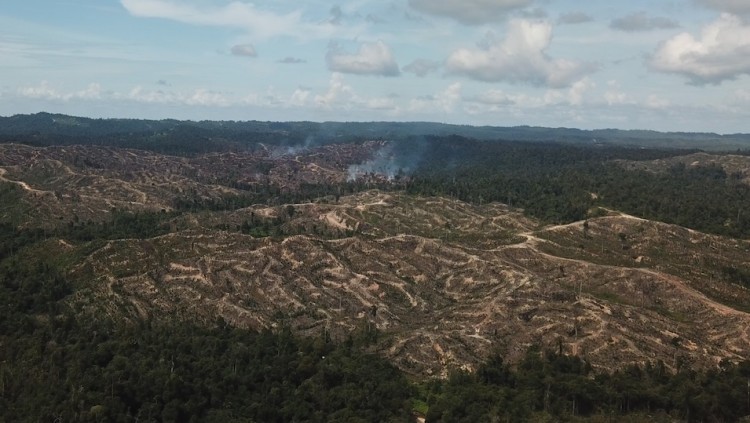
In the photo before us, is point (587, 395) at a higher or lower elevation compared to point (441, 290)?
higher

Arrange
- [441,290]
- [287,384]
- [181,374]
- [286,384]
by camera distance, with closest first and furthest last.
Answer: [181,374] → [286,384] → [287,384] → [441,290]

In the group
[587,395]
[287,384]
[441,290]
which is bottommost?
[287,384]

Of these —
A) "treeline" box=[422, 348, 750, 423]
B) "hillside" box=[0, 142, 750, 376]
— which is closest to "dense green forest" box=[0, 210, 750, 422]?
"treeline" box=[422, 348, 750, 423]

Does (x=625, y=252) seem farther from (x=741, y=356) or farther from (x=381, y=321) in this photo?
(x=381, y=321)

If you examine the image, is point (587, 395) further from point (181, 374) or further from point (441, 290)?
point (441, 290)

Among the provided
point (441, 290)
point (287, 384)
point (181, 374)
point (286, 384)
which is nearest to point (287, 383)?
point (287, 384)

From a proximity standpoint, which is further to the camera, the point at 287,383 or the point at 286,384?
the point at 287,383

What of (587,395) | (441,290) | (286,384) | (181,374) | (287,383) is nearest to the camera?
(587,395)

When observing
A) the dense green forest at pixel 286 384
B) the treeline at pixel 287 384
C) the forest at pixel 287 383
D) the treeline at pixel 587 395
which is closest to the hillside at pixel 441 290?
the forest at pixel 287 383

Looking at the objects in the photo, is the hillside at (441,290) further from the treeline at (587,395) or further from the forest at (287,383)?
the treeline at (587,395)

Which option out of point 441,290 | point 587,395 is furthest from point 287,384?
point 441,290

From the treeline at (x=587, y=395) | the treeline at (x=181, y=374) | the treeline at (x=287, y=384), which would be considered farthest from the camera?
the treeline at (x=587, y=395)

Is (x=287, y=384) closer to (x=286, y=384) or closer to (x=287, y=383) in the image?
(x=286, y=384)
